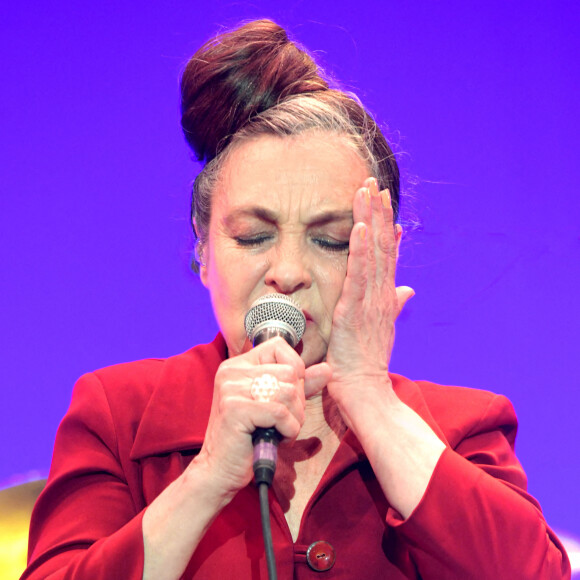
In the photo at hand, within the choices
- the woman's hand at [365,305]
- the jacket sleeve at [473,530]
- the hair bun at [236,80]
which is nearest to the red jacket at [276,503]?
the jacket sleeve at [473,530]

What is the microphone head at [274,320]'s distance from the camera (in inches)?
51.8

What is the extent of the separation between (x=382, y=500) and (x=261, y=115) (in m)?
0.84

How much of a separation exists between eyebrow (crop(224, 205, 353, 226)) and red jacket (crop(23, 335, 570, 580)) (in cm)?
37

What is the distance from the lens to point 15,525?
1836 millimetres

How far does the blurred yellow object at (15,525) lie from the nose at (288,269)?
78 cm

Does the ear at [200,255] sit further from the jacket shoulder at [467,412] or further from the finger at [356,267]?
the jacket shoulder at [467,412]

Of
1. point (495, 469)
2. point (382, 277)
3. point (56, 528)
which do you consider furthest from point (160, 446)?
point (495, 469)

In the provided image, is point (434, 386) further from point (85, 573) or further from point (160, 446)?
point (85, 573)

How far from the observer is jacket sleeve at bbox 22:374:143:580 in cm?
135

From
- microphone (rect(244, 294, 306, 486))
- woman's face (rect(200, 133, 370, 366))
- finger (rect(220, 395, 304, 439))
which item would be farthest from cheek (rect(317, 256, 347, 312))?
finger (rect(220, 395, 304, 439))

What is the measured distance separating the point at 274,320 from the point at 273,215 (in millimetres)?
351

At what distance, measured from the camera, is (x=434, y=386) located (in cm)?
190

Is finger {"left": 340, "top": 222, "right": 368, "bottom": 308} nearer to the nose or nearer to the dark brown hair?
the nose

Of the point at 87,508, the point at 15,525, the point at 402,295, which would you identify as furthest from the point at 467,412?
the point at 15,525
